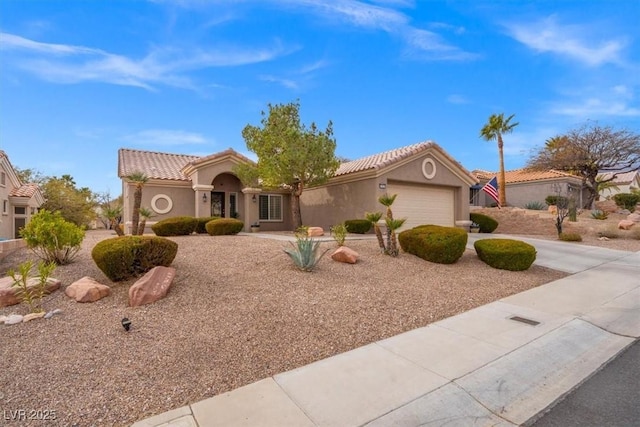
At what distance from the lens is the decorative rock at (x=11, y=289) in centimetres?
587

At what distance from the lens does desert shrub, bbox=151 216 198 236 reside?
1452 centimetres

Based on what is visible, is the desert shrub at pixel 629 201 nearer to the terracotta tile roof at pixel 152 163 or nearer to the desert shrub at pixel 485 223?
the desert shrub at pixel 485 223

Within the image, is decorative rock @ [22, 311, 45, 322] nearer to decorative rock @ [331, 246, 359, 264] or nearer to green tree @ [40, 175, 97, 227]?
decorative rock @ [331, 246, 359, 264]

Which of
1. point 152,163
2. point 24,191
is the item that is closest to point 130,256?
point 152,163

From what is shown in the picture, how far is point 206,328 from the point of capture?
512 centimetres

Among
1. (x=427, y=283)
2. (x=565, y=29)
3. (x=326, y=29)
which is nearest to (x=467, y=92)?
(x=565, y=29)

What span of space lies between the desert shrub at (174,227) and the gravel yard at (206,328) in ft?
18.0

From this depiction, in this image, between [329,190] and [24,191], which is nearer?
[329,190]

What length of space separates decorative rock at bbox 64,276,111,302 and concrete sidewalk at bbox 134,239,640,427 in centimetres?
389

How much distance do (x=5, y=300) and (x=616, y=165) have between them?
112 ft

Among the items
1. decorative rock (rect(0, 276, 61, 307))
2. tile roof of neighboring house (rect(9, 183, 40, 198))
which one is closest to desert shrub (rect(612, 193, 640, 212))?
decorative rock (rect(0, 276, 61, 307))

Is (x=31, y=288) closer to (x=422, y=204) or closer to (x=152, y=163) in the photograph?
(x=152, y=163)

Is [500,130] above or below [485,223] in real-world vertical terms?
above

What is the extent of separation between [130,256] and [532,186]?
32.6 meters
